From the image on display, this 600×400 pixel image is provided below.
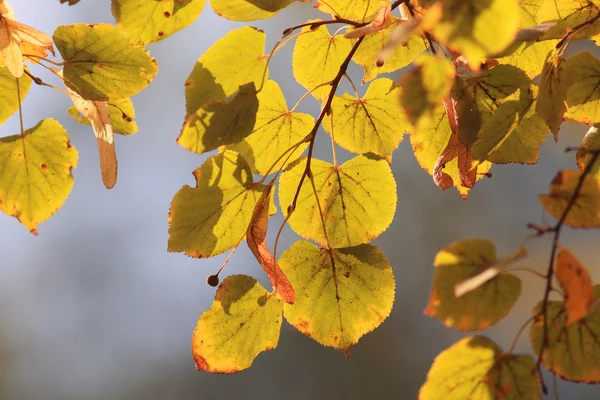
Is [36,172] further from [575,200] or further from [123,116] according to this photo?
[575,200]

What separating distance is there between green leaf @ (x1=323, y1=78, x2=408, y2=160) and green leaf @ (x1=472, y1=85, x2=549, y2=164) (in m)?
0.07

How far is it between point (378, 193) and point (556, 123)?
0.38 ft

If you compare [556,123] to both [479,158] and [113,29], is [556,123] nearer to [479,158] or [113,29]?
[479,158]

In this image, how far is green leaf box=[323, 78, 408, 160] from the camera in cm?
38

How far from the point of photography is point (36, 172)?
40 centimetres

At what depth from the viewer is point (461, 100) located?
324 mm

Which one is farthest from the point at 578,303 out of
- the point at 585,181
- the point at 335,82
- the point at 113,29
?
the point at 113,29

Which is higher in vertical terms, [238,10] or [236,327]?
[238,10]

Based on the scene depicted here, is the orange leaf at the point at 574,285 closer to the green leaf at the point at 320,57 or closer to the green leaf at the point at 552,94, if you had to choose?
the green leaf at the point at 552,94

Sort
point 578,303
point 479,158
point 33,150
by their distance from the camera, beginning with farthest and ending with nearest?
point 33,150 < point 479,158 < point 578,303

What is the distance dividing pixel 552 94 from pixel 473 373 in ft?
0.46

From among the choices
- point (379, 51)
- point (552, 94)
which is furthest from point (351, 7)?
point (552, 94)

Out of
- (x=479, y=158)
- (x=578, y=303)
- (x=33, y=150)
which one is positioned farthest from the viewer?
(x=33, y=150)

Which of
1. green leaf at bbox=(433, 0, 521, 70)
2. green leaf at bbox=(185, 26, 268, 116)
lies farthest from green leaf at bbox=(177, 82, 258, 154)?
green leaf at bbox=(433, 0, 521, 70)
